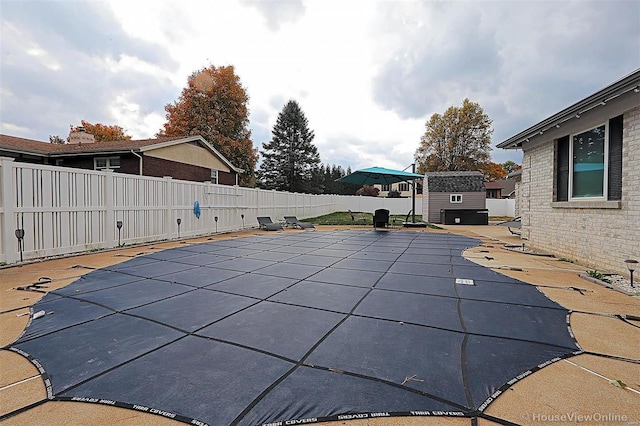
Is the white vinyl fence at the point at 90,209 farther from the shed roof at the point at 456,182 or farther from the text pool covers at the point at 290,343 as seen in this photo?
the shed roof at the point at 456,182

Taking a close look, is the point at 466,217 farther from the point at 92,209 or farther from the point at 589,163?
the point at 92,209

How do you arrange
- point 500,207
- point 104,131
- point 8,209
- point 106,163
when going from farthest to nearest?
point 104,131 < point 500,207 < point 106,163 < point 8,209

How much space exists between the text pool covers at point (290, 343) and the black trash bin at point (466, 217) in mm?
15053

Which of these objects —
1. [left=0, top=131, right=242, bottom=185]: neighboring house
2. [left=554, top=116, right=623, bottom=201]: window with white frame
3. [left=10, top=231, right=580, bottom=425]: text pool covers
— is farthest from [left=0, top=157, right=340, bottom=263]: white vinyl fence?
[left=554, top=116, right=623, bottom=201]: window with white frame

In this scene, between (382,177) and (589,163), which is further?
(382,177)

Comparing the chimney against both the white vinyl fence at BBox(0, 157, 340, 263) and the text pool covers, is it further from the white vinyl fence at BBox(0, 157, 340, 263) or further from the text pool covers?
the text pool covers

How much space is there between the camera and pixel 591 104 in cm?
491

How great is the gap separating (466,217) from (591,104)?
1451 cm

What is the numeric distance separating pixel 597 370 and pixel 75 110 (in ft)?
90.6

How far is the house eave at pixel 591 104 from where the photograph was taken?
4121mm

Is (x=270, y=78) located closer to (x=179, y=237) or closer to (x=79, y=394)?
(x=179, y=237)

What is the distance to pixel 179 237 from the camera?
9430mm

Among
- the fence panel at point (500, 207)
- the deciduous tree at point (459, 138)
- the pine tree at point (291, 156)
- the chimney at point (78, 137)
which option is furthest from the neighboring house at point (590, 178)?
the pine tree at point (291, 156)

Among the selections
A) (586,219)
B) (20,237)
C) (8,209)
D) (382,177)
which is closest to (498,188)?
(382,177)
